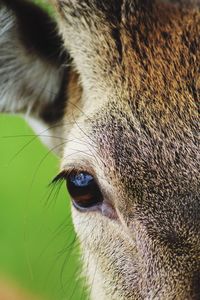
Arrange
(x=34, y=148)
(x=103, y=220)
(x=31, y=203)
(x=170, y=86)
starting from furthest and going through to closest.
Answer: (x=34, y=148) < (x=31, y=203) < (x=103, y=220) < (x=170, y=86)

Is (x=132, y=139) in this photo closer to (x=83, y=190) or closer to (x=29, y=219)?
(x=83, y=190)

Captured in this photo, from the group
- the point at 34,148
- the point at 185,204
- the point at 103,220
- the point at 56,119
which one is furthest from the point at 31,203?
Result: the point at 185,204

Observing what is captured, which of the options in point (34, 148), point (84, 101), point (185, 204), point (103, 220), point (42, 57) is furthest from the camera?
point (34, 148)

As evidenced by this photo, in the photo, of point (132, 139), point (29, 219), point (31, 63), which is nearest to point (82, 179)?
point (132, 139)

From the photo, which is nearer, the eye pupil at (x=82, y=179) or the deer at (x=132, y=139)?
the deer at (x=132, y=139)

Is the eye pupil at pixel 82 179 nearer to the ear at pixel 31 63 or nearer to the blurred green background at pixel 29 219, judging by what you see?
the ear at pixel 31 63

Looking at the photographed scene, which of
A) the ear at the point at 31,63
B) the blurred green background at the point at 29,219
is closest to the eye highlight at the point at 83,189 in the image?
the ear at the point at 31,63

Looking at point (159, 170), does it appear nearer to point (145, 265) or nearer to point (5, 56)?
point (145, 265)

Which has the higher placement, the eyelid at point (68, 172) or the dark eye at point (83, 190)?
the eyelid at point (68, 172)

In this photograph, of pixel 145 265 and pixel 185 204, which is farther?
pixel 145 265
